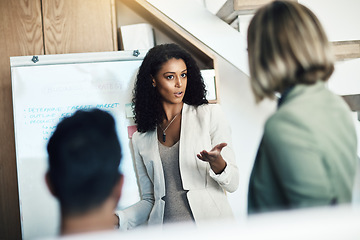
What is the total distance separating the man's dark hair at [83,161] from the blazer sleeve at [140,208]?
1.66 ft

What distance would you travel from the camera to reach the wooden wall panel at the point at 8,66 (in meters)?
1.51

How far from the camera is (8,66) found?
59.7 inches

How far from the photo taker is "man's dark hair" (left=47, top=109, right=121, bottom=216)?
561 mm

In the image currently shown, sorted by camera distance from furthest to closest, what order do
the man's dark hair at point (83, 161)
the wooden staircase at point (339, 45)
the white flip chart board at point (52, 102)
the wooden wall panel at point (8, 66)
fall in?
the wooden wall panel at point (8, 66), the white flip chart board at point (52, 102), the wooden staircase at point (339, 45), the man's dark hair at point (83, 161)

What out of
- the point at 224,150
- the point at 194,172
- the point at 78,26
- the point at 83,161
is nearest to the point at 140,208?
the point at 194,172

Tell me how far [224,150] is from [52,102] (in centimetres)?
70

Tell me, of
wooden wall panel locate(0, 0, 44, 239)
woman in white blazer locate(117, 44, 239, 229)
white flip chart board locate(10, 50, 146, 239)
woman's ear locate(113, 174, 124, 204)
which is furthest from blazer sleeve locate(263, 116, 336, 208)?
wooden wall panel locate(0, 0, 44, 239)

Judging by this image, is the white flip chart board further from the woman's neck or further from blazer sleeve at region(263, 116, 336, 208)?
blazer sleeve at region(263, 116, 336, 208)

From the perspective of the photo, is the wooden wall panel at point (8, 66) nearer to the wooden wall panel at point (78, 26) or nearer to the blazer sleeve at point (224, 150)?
the wooden wall panel at point (78, 26)

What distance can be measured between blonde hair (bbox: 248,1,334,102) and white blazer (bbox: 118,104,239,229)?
60 centimetres

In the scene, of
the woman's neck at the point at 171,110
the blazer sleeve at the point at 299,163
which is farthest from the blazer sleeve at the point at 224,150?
the blazer sleeve at the point at 299,163

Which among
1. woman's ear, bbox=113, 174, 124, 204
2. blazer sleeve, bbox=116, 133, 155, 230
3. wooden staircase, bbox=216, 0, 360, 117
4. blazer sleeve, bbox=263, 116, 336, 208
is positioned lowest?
blazer sleeve, bbox=116, 133, 155, 230

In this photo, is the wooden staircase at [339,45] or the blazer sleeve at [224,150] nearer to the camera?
the blazer sleeve at [224,150]

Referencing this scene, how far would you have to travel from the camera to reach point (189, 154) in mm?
1160
